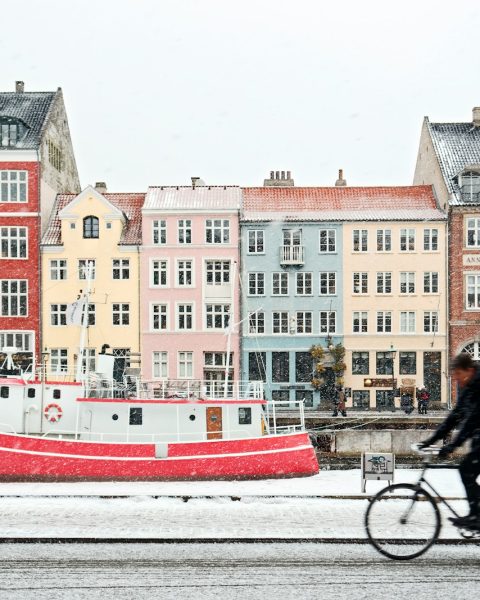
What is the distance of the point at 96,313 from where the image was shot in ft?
167

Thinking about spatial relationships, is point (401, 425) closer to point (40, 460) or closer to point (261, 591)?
point (40, 460)

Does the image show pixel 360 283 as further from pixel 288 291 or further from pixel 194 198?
pixel 194 198

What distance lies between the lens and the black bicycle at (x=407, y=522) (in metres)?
8.88

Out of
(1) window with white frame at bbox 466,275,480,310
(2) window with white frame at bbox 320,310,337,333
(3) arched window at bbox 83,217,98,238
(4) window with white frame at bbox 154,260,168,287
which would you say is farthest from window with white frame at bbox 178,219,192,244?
(1) window with white frame at bbox 466,275,480,310

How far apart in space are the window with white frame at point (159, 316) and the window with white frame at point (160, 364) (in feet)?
4.49

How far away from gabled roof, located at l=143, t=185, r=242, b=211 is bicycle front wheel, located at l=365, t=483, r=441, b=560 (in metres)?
42.8

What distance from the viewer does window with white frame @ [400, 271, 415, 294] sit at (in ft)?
168

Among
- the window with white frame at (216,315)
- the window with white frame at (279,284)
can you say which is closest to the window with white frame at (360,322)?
the window with white frame at (279,284)

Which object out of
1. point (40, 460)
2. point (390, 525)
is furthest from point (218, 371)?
point (390, 525)

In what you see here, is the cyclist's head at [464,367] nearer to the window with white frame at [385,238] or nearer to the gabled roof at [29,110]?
the window with white frame at [385,238]

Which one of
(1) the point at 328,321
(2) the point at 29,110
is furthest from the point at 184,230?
(2) the point at 29,110

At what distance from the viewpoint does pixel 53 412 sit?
2912 cm

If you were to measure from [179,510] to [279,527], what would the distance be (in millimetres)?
2702

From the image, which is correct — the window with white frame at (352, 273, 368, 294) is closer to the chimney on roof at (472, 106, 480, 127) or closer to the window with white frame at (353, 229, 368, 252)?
the window with white frame at (353, 229, 368, 252)
